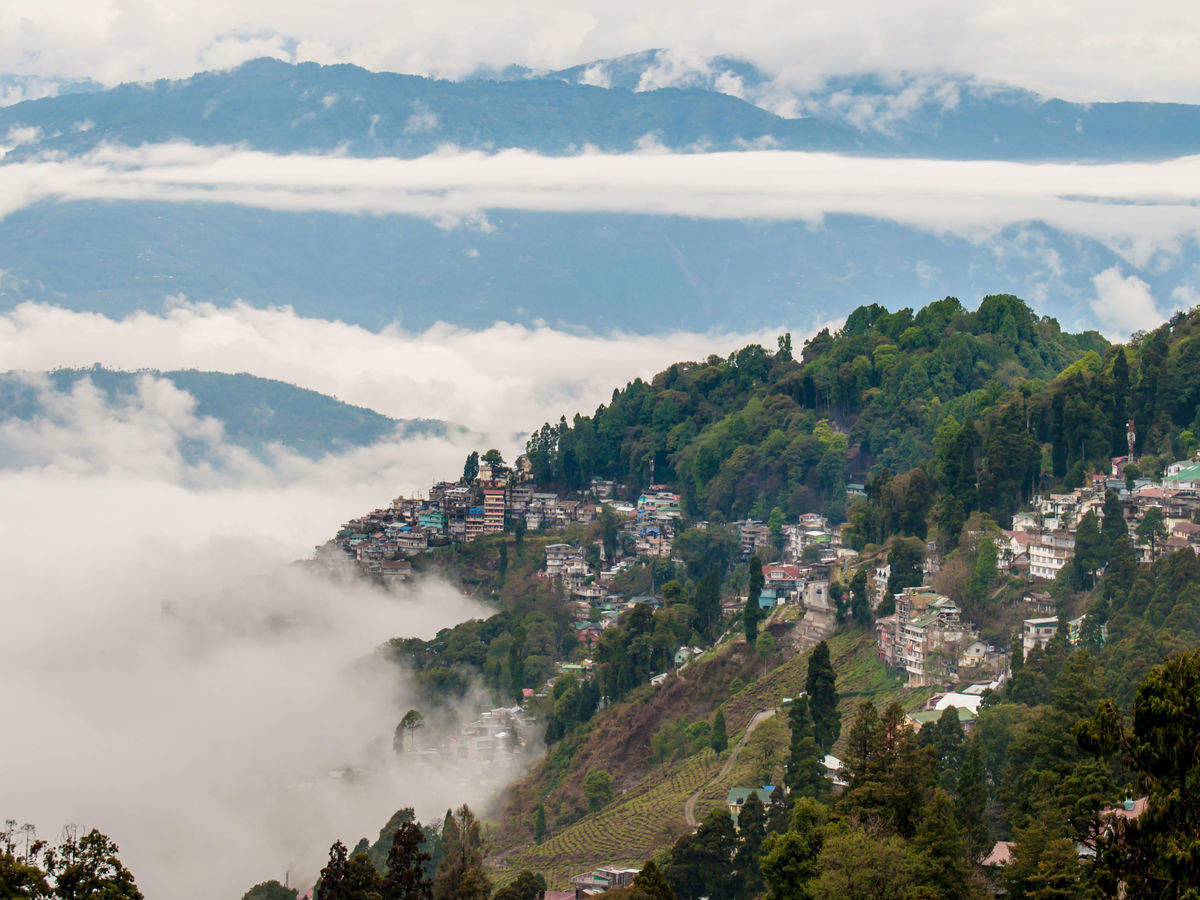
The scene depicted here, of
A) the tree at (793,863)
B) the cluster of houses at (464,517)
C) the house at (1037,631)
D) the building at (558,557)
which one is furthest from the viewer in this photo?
the cluster of houses at (464,517)

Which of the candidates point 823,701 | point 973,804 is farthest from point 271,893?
point 973,804

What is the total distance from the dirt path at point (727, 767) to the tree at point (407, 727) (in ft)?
65.1

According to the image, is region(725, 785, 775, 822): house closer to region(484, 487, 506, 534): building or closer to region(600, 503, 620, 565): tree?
region(600, 503, 620, 565): tree


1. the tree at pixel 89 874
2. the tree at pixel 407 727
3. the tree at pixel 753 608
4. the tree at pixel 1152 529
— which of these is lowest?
the tree at pixel 407 727

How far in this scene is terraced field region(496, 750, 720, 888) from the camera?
56.3m

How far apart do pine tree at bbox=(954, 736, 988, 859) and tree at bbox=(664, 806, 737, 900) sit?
7.04 metres

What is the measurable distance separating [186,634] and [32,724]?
10790 millimetres

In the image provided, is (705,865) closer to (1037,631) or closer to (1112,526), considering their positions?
(1037,631)

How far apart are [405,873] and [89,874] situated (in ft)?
22.6

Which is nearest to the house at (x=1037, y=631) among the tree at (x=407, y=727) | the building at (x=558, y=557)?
the tree at (x=407, y=727)

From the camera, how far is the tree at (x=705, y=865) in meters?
48.1

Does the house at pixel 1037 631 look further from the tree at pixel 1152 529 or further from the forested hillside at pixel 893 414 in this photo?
the forested hillside at pixel 893 414

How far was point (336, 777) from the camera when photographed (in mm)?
78688

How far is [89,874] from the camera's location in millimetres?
33594
